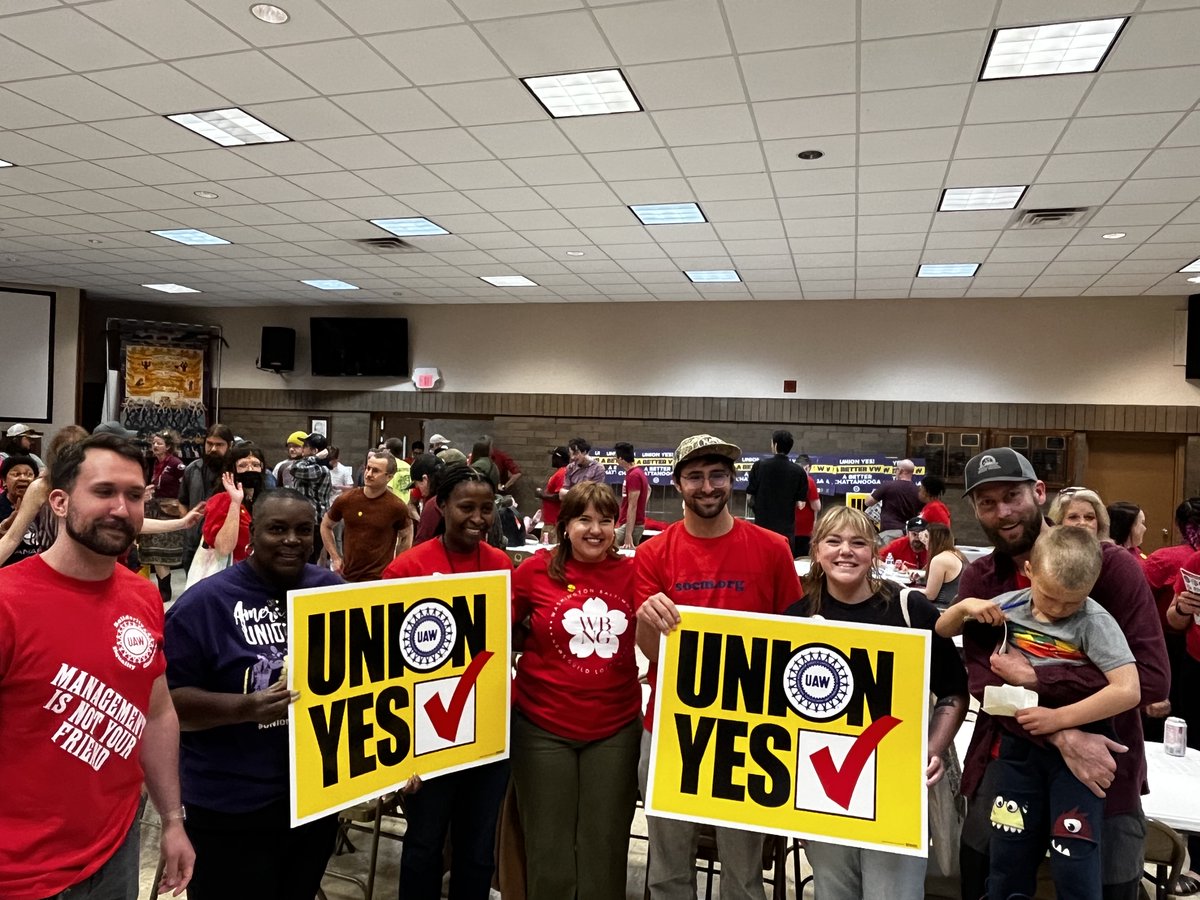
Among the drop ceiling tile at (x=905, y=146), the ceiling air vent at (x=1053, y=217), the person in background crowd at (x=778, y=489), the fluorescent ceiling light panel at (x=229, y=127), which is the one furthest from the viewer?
the person in background crowd at (x=778, y=489)

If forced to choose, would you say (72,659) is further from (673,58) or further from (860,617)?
(673,58)

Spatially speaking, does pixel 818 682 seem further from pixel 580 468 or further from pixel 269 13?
pixel 580 468

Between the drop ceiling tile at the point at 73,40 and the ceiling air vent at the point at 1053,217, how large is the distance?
20.3 ft

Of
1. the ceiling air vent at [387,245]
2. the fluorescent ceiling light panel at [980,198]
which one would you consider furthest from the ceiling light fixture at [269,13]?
the fluorescent ceiling light panel at [980,198]

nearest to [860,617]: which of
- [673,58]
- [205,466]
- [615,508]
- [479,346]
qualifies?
[615,508]

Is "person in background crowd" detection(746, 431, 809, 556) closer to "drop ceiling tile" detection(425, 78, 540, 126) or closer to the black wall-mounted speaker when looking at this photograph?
"drop ceiling tile" detection(425, 78, 540, 126)

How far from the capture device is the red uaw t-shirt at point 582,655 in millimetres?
2256

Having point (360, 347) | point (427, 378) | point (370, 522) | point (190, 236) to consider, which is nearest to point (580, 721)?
point (370, 522)

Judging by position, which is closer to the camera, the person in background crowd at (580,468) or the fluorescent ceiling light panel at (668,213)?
the fluorescent ceiling light panel at (668,213)

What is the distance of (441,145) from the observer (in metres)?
5.32

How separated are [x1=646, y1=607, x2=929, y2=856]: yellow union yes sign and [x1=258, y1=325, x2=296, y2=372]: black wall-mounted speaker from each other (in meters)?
11.6

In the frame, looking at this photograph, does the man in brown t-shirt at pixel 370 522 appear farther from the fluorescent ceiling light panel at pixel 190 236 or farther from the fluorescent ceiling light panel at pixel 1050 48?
the fluorescent ceiling light panel at pixel 190 236

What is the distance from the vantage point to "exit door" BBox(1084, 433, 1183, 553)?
31.9 feet

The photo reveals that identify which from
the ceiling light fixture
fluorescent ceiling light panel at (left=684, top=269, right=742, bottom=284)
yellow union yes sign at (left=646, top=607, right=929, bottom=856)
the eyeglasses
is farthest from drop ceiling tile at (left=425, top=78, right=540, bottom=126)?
fluorescent ceiling light panel at (left=684, top=269, right=742, bottom=284)
